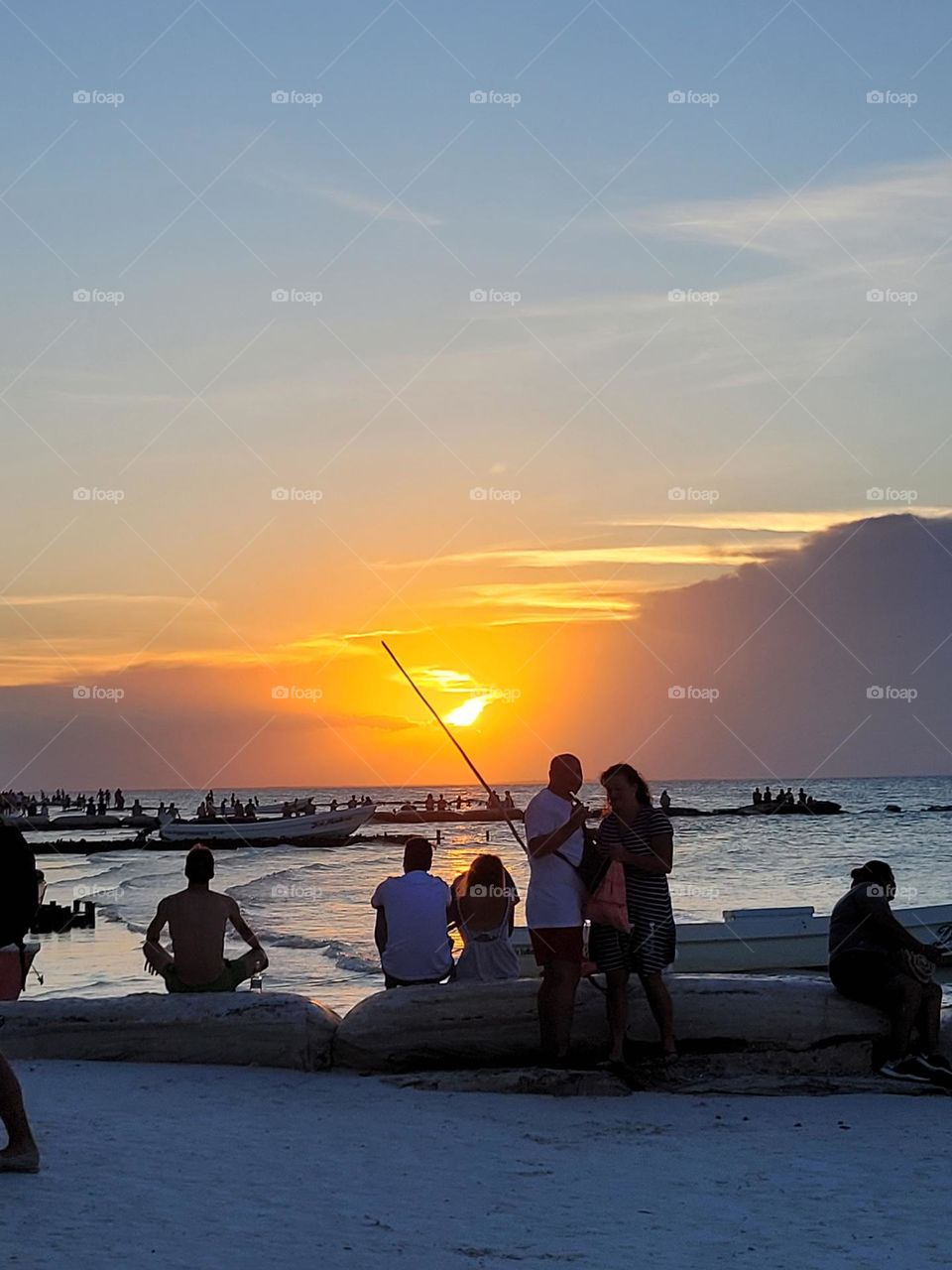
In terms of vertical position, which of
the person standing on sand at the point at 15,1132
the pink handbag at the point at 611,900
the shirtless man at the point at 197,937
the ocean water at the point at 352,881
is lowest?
the ocean water at the point at 352,881

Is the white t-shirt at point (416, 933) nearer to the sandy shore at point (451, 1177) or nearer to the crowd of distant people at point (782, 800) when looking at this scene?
the sandy shore at point (451, 1177)

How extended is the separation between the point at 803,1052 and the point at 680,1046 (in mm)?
755

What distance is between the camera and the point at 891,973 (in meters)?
8.98

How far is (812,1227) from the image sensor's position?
608cm

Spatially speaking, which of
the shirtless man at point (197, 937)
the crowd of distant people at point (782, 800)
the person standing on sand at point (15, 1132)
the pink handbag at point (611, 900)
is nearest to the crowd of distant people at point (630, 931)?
the pink handbag at point (611, 900)

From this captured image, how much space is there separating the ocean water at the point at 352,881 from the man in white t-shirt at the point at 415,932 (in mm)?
8357

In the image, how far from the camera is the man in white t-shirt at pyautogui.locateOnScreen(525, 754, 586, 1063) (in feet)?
28.4

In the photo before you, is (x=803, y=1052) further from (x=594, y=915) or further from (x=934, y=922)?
(x=934, y=922)

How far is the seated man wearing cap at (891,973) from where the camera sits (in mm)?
8914

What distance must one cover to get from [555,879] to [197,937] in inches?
99.9

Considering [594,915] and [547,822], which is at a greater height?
[547,822]

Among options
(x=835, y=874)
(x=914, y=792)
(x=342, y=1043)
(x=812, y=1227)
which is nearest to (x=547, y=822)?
(x=342, y=1043)

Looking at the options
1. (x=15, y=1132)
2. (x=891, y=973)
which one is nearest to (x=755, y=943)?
(x=891, y=973)

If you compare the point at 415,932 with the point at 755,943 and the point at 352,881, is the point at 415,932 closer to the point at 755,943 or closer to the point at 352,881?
the point at 755,943
